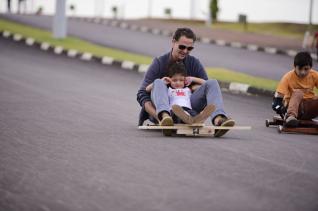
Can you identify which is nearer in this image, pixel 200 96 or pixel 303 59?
pixel 200 96

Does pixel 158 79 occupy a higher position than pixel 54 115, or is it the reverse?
pixel 158 79

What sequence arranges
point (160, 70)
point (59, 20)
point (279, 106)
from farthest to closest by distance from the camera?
1. point (59, 20)
2. point (279, 106)
3. point (160, 70)

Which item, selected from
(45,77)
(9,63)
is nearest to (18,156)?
(45,77)

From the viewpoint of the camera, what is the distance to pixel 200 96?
8289 mm

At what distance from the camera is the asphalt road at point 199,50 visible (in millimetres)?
19969

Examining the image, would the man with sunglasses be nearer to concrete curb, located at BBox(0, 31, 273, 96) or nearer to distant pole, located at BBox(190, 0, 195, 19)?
concrete curb, located at BBox(0, 31, 273, 96)

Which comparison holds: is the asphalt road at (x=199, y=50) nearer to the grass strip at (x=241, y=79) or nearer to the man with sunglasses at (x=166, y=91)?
the grass strip at (x=241, y=79)

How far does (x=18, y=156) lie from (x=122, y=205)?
187cm

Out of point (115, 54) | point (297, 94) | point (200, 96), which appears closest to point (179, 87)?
point (200, 96)

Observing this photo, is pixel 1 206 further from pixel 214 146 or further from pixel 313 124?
pixel 313 124

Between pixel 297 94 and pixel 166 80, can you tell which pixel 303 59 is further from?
pixel 166 80

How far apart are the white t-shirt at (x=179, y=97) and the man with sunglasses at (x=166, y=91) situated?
0.08 m

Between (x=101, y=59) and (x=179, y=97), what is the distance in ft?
37.0

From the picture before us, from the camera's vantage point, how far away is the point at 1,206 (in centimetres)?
481
